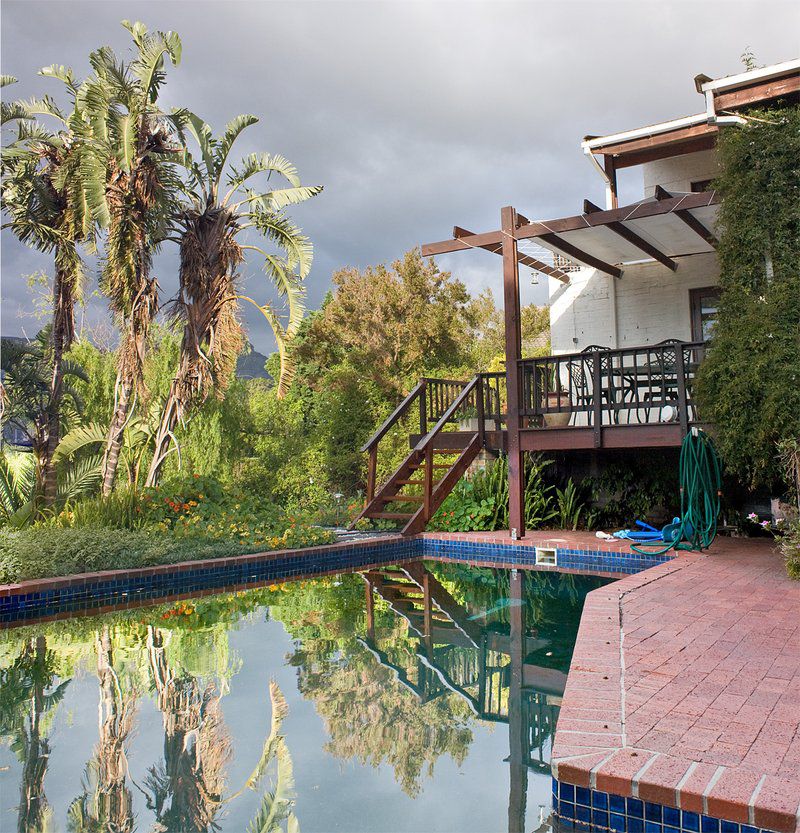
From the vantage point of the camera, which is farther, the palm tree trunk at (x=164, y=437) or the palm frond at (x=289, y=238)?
the palm frond at (x=289, y=238)

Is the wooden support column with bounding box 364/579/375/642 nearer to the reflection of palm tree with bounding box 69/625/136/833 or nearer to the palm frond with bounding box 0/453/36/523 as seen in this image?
the reflection of palm tree with bounding box 69/625/136/833

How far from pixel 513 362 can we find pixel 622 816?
744 cm

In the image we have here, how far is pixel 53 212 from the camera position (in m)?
9.73

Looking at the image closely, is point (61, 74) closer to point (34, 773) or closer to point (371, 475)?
point (371, 475)

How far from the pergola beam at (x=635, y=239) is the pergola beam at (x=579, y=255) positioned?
719mm

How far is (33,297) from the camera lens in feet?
49.8

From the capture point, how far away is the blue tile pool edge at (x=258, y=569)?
651cm

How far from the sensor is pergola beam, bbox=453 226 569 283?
376 inches

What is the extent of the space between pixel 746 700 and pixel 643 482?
737 cm

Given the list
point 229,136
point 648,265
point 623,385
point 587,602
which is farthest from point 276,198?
point 587,602

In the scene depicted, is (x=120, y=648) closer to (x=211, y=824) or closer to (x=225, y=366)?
(x=211, y=824)

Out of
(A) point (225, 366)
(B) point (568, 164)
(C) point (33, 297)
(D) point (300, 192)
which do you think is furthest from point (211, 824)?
(B) point (568, 164)

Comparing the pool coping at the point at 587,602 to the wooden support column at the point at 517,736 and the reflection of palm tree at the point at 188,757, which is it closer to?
the wooden support column at the point at 517,736

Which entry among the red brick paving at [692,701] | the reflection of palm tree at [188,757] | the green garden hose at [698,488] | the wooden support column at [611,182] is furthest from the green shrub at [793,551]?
the wooden support column at [611,182]
